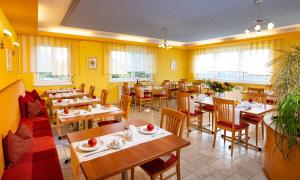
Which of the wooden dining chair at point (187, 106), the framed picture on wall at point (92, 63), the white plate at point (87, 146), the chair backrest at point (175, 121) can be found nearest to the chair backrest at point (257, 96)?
the wooden dining chair at point (187, 106)

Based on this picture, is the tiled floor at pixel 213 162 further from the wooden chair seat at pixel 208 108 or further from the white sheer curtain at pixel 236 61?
the white sheer curtain at pixel 236 61

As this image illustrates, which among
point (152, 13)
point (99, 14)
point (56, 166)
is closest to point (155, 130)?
point (56, 166)

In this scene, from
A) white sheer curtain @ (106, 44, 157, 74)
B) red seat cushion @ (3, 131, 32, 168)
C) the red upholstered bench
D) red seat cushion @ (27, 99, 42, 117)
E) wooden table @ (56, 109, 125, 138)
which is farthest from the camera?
white sheer curtain @ (106, 44, 157, 74)

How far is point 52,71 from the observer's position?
5.91 metres

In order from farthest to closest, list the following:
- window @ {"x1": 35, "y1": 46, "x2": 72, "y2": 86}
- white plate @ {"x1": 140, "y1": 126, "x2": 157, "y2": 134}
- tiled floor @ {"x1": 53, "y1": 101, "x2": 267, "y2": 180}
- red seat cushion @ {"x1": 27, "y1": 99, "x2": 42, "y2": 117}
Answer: window @ {"x1": 35, "y1": 46, "x2": 72, "y2": 86}
red seat cushion @ {"x1": 27, "y1": 99, "x2": 42, "y2": 117}
tiled floor @ {"x1": 53, "y1": 101, "x2": 267, "y2": 180}
white plate @ {"x1": 140, "y1": 126, "x2": 157, "y2": 134}

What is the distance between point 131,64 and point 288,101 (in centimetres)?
611

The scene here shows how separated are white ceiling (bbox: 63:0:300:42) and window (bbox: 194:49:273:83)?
5.53 ft

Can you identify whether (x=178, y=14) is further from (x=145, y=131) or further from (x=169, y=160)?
(x=169, y=160)

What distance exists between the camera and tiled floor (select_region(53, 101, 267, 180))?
96.6 inches

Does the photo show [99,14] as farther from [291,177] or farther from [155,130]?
[291,177]

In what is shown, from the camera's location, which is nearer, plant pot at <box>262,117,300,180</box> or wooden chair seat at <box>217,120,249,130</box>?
plant pot at <box>262,117,300,180</box>

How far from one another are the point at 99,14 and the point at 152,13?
1227 millimetres

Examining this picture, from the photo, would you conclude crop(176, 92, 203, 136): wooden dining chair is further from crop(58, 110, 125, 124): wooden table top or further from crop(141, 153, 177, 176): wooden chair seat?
crop(141, 153, 177, 176): wooden chair seat

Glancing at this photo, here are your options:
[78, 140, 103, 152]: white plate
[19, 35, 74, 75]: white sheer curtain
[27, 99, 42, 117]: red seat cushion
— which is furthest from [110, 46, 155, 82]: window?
[78, 140, 103, 152]: white plate
